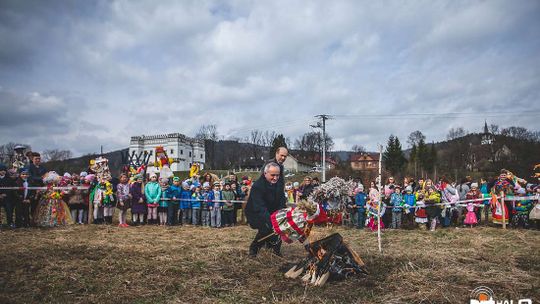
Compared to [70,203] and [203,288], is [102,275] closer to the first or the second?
[203,288]

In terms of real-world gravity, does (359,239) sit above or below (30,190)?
below

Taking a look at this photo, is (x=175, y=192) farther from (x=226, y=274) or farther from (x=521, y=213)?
(x=521, y=213)

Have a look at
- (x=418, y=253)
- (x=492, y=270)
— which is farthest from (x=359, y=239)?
(x=492, y=270)

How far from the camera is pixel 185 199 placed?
513 inches

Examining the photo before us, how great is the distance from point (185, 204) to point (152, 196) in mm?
1304

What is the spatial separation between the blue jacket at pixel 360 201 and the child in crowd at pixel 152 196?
7.76m

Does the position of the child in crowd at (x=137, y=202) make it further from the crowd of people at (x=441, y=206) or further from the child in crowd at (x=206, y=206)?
the crowd of people at (x=441, y=206)

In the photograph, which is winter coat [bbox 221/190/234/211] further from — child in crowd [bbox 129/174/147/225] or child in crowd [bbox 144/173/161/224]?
child in crowd [bbox 129/174/147/225]

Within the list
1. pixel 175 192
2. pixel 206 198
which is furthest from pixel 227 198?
pixel 175 192

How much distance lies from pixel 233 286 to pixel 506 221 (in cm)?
1192

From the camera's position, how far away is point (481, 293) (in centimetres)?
407

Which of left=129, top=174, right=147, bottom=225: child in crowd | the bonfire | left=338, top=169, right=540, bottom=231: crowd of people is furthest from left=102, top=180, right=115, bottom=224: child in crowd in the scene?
the bonfire

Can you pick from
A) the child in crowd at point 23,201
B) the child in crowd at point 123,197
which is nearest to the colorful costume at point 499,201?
the child in crowd at point 123,197

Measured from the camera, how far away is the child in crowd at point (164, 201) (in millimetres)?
12776
